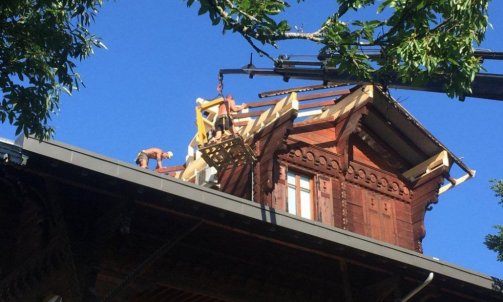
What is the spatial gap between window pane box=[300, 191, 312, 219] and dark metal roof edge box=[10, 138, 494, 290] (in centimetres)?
606

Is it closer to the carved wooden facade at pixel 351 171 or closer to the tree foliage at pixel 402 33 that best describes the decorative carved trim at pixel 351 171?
the carved wooden facade at pixel 351 171

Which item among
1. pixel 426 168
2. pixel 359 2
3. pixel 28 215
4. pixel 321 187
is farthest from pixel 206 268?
pixel 426 168

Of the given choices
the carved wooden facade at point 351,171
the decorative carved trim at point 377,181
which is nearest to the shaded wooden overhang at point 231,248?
the carved wooden facade at point 351,171

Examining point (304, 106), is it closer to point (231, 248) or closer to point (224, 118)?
point (224, 118)

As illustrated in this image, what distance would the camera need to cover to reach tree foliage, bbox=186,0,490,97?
9.33 m

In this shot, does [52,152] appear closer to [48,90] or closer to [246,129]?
[48,90]

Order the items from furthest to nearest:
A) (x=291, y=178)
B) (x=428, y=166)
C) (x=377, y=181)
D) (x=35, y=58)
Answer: (x=428, y=166), (x=377, y=181), (x=291, y=178), (x=35, y=58)

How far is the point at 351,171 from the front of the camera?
66.5 feet

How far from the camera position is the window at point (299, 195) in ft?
61.6

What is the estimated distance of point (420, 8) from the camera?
30.3 ft

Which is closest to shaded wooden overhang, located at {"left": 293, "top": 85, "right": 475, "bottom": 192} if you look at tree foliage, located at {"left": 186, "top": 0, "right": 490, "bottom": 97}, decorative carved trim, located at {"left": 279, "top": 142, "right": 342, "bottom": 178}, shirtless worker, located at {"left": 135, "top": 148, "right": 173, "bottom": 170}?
decorative carved trim, located at {"left": 279, "top": 142, "right": 342, "bottom": 178}

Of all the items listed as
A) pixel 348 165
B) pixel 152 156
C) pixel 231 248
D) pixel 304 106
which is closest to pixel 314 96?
pixel 304 106

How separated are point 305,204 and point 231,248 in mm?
6898

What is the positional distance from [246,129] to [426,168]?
4791 mm
